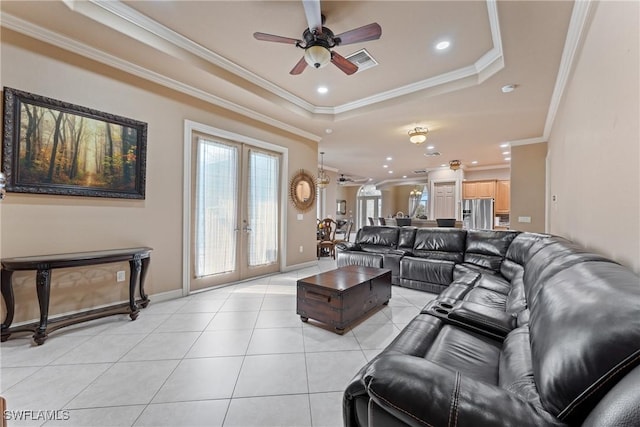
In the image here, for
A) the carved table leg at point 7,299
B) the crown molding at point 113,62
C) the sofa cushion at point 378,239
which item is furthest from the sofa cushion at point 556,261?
the crown molding at point 113,62

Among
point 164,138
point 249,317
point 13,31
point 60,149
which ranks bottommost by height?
point 249,317

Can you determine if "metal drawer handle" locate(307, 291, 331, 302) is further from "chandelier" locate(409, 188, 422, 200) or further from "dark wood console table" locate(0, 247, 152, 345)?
"chandelier" locate(409, 188, 422, 200)

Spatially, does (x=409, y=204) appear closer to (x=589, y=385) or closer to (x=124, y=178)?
(x=124, y=178)

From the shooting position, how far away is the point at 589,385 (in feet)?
2.11

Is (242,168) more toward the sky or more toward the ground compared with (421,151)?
more toward the ground

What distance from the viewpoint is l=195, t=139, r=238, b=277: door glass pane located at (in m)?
3.80

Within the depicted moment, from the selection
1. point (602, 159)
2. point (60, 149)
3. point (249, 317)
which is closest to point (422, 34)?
point (602, 159)

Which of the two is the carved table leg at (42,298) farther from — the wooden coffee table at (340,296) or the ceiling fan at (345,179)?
the ceiling fan at (345,179)

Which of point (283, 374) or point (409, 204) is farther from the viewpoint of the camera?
point (409, 204)

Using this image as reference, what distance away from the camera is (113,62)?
2.87 m

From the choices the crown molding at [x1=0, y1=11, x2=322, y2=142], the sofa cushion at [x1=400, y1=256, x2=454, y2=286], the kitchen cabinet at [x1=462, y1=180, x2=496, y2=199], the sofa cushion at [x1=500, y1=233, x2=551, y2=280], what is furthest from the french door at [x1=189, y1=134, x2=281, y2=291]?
the kitchen cabinet at [x1=462, y1=180, x2=496, y2=199]

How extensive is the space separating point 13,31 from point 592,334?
432cm

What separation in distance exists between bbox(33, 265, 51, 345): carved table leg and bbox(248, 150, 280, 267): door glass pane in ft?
8.24

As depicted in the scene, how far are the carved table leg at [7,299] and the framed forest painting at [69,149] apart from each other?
2.51 feet
